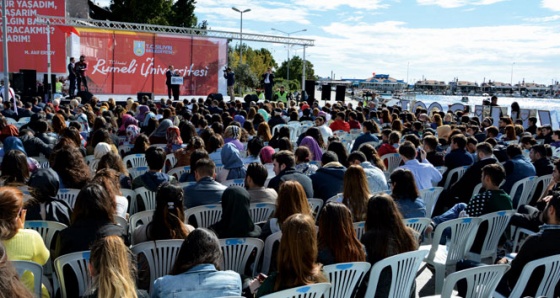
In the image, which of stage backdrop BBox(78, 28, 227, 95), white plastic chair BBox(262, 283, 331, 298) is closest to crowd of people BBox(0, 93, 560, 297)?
white plastic chair BBox(262, 283, 331, 298)

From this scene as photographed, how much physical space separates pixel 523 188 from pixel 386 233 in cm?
354

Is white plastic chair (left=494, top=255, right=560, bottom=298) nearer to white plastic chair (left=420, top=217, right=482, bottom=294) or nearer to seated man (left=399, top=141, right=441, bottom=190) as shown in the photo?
white plastic chair (left=420, top=217, right=482, bottom=294)

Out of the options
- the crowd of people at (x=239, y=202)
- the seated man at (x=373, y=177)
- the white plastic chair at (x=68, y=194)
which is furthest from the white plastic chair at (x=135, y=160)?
the seated man at (x=373, y=177)

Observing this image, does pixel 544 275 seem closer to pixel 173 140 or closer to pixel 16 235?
pixel 16 235

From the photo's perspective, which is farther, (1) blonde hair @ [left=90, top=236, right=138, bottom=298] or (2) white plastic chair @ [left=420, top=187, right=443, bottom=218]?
(2) white plastic chair @ [left=420, top=187, right=443, bottom=218]

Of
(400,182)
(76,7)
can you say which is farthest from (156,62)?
(400,182)

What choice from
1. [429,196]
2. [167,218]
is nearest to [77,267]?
[167,218]

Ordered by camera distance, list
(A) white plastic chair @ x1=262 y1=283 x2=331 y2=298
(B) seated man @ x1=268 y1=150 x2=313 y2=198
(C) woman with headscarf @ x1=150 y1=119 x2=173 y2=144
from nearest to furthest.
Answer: (A) white plastic chair @ x1=262 y1=283 x2=331 y2=298
(B) seated man @ x1=268 y1=150 x2=313 y2=198
(C) woman with headscarf @ x1=150 y1=119 x2=173 y2=144

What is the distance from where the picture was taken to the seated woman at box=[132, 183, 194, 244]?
3.67 metres

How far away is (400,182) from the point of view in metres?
4.56

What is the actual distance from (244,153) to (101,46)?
62.8 feet

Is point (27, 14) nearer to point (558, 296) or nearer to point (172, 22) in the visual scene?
point (172, 22)

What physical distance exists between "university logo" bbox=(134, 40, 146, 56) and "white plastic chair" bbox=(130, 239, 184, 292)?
77.6 feet

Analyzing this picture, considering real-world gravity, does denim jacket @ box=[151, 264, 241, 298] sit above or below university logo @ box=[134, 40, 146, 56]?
below
